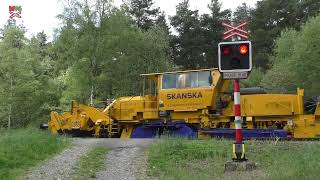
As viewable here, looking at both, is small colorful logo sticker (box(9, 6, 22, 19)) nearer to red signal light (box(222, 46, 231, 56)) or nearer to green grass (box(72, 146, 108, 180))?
green grass (box(72, 146, 108, 180))

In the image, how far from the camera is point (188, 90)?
23.3 m

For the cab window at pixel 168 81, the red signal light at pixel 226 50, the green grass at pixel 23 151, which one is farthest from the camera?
the cab window at pixel 168 81

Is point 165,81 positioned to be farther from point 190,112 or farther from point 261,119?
point 261,119

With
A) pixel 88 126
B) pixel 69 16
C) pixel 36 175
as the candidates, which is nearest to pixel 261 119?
pixel 88 126

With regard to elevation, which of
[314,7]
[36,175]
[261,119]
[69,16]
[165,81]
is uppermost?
[314,7]

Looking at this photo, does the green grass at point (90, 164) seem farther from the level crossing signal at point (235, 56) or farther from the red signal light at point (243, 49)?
the red signal light at point (243, 49)

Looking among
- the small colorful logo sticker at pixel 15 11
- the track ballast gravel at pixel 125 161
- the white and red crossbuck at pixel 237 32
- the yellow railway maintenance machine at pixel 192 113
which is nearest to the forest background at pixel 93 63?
the small colorful logo sticker at pixel 15 11

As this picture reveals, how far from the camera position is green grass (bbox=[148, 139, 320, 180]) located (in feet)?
33.2

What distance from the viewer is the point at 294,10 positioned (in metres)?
61.3

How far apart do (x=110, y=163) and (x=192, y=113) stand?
10184mm

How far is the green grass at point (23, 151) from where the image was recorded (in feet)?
39.5

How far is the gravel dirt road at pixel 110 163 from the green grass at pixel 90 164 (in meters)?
0.14

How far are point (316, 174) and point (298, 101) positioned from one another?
12.9 meters

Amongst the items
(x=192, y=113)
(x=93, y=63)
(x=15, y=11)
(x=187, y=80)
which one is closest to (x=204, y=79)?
(x=187, y=80)
